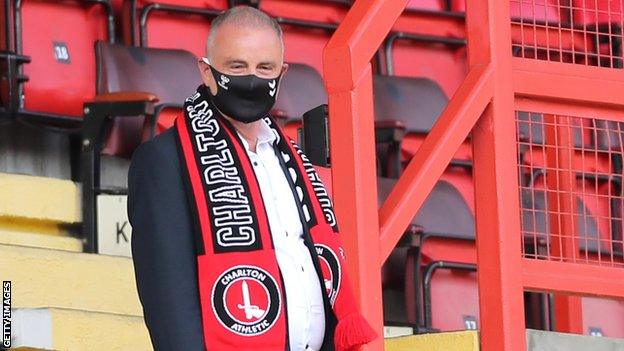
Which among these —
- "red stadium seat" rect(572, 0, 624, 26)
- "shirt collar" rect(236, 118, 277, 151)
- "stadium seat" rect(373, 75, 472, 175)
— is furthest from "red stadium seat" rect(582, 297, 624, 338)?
"shirt collar" rect(236, 118, 277, 151)

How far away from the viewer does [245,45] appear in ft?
11.6

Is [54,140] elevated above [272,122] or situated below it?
above

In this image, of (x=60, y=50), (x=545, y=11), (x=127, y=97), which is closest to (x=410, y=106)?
(x=60, y=50)

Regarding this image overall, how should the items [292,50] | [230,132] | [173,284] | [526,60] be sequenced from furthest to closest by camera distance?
[292,50], [526,60], [230,132], [173,284]

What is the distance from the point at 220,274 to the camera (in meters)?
3.42

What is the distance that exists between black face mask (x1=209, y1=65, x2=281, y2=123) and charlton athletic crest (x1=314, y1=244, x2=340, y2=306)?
26 centimetres

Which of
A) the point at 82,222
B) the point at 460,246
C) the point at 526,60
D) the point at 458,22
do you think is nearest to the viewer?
the point at 526,60

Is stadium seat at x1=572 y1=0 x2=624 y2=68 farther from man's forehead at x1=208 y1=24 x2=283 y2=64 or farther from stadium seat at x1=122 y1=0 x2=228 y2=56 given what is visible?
man's forehead at x1=208 y1=24 x2=283 y2=64

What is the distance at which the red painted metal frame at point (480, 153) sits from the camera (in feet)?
14.5

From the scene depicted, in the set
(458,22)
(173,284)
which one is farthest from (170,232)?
(458,22)

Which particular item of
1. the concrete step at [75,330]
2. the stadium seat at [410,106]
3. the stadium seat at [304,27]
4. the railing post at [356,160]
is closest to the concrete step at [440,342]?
the railing post at [356,160]

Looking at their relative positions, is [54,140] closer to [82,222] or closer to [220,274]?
[82,222]

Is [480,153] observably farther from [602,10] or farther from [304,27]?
[304,27]

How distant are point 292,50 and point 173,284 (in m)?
3.45
